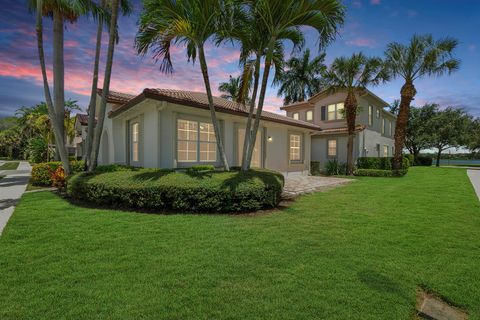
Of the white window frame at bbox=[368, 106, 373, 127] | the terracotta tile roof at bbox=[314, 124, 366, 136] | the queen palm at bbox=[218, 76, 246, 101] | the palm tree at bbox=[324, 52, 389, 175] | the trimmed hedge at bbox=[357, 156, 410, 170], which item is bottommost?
the trimmed hedge at bbox=[357, 156, 410, 170]

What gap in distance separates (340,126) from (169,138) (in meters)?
15.9

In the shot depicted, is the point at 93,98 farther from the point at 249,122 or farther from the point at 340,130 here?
the point at 340,130

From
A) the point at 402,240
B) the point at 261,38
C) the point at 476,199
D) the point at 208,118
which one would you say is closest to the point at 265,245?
the point at 402,240

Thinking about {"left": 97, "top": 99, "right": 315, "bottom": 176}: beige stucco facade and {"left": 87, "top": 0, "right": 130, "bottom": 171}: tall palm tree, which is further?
{"left": 97, "top": 99, "right": 315, "bottom": 176}: beige stucco facade

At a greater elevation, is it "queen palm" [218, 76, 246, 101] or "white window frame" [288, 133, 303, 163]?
"queen palm" [218, 76, 246, 101]

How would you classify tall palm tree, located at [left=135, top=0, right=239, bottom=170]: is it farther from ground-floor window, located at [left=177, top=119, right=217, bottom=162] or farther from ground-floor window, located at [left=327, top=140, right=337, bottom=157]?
ground-floor window, located at [left=327, top=140, right=337, bottom=157]

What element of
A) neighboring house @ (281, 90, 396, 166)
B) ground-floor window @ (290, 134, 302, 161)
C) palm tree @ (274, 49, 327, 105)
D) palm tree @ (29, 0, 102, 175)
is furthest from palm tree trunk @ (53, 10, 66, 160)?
palm tree @ (274, 49, 327, 105)

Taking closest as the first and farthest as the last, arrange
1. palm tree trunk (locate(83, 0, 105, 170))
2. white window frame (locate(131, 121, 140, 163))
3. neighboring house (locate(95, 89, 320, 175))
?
neighboring house (locate(95, 89, 320, 175)) < palm tree trunk (locate(83, 0, 105, 170)) < white window frame (locate(131, 121, 140, 163))

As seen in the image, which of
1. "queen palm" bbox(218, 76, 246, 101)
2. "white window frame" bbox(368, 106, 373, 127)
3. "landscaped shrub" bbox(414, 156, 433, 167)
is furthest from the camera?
"queen palm" bbox(218, 76, 246, 101)

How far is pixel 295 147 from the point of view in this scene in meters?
16.3

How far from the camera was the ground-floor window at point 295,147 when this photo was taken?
15984 millimetres

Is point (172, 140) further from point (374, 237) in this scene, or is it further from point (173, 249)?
point (374, 237)

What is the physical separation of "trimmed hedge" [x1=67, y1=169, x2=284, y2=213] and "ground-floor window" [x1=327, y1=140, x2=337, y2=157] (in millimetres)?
14958

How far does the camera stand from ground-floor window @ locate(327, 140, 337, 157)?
2043 cm
